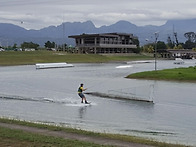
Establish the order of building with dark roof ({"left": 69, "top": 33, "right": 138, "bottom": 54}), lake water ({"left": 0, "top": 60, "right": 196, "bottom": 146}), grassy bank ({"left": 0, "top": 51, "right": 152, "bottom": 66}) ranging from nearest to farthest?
lake water ({"left": 0, "top": 60, "right": 196, "bottom": 146}) → grassy bank ({"left": 0, "top": 51, "right": 152, "bottom": 66}) → building with dark roof ({"left": 69, "top": 33, "right": 138, "bottom": 54})

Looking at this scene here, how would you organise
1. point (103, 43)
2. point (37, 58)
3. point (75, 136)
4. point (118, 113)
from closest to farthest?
point (75, 136), point (118, 113), point (37, 58), point (103, 43)

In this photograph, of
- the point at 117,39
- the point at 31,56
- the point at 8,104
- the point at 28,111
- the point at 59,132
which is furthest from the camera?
the point at 117,39

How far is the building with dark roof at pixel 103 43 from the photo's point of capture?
154m

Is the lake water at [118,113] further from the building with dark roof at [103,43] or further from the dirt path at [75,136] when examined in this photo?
the building with dark roof at [103,43]

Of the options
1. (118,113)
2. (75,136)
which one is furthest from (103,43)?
(75,136)

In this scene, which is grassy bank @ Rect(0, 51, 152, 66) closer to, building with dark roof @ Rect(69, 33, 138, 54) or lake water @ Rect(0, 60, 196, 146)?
building with dark roof @ Rect(69, 33, 138, 54)

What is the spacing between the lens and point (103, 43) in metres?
155

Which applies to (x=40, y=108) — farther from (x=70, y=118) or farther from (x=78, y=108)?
(x=70, y=118)

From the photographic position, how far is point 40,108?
91.1 feet

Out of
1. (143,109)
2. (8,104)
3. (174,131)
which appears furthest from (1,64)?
(174,131)

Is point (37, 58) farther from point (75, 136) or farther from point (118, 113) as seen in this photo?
point (75, 136)

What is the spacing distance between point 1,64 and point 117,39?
7960 centimetres

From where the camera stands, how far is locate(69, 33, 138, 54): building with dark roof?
154 meters

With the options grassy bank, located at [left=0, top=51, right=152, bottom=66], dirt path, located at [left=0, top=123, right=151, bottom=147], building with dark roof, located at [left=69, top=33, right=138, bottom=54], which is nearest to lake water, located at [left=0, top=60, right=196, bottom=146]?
dirt path, located at [left=0, top=123, right=151, bottom=147]
